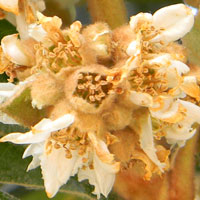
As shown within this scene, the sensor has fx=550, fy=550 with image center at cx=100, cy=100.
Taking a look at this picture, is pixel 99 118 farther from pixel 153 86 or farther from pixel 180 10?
pixel 180 10

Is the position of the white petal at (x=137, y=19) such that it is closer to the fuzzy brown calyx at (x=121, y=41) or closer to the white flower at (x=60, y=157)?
the fuzzy brown calyx at (x=121, y=41)

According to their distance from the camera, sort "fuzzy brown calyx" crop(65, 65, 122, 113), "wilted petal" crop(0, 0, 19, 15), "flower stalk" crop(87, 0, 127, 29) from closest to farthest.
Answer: "fuzzy brown calyx" crop(65, 65, 122, 113) < "wilted petal" crop(0, 0, 19, 15) < "flower stalk" crop(87, 0, 127, 29)

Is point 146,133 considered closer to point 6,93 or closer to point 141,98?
point 141,98

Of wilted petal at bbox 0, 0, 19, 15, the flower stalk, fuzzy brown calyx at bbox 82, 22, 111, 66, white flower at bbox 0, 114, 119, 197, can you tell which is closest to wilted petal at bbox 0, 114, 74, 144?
white flower at bbox 0, 114, 119, 197

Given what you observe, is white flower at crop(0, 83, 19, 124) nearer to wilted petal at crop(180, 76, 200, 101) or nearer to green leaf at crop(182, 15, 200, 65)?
wilted petal at crop(180, 76, 200, 101)

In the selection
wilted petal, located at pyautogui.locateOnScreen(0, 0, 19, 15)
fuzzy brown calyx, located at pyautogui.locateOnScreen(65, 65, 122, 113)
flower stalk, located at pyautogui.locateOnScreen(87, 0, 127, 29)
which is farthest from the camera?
flower stalk, located at pyautogui.locateOnScreen(87, 0, 127, 29)

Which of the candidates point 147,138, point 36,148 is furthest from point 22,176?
point 147,138

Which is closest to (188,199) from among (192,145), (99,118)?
(192,145)
